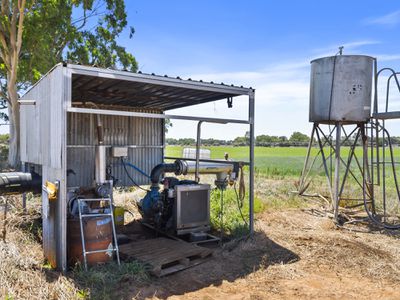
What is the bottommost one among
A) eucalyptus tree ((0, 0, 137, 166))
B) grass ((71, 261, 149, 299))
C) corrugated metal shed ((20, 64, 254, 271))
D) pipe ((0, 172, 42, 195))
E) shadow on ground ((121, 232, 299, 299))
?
shadow on ground ((121, 232, 299, 299))

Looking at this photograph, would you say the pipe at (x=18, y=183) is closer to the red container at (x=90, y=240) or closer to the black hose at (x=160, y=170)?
the red container at (x=90, y=240)

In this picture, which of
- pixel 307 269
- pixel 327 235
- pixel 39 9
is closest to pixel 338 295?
pixel 307 269

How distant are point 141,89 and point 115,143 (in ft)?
7.26

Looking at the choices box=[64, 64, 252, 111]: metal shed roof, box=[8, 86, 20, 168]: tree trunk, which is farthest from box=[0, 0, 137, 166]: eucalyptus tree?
box=[64, 64, 252, 111]: metal shed roof

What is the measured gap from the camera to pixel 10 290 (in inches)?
152

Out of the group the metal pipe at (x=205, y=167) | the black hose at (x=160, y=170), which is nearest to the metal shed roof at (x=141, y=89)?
the metal pipe at (x=205, y=167)

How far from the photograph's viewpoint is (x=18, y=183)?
6070 mm

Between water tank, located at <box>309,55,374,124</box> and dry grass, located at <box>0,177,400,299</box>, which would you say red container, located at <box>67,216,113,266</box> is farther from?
water tank, located at <box>309,55,374,124</box>

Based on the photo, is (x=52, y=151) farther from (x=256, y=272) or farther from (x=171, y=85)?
(x=256, y=272)

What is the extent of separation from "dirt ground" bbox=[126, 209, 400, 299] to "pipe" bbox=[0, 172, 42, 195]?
9.99 feet

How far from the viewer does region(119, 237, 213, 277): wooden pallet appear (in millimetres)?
4961

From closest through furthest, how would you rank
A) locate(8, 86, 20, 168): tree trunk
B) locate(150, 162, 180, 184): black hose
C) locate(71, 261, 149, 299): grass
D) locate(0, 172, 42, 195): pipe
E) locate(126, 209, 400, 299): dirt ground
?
locate(71, 261, 149, 299): grass → locate(126, 209, 400, 299): dirt ground → locate(0, 172, 42, 195): pipe → locate(150, 162, 180, 184): black hose → locate(8, 86, 20, 168): tree trunk

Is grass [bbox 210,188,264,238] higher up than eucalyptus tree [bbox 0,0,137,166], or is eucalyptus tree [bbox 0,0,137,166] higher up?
eucalyptus tree [bbox 0,0,137,166]

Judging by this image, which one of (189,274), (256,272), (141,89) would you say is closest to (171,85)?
(141,89)
